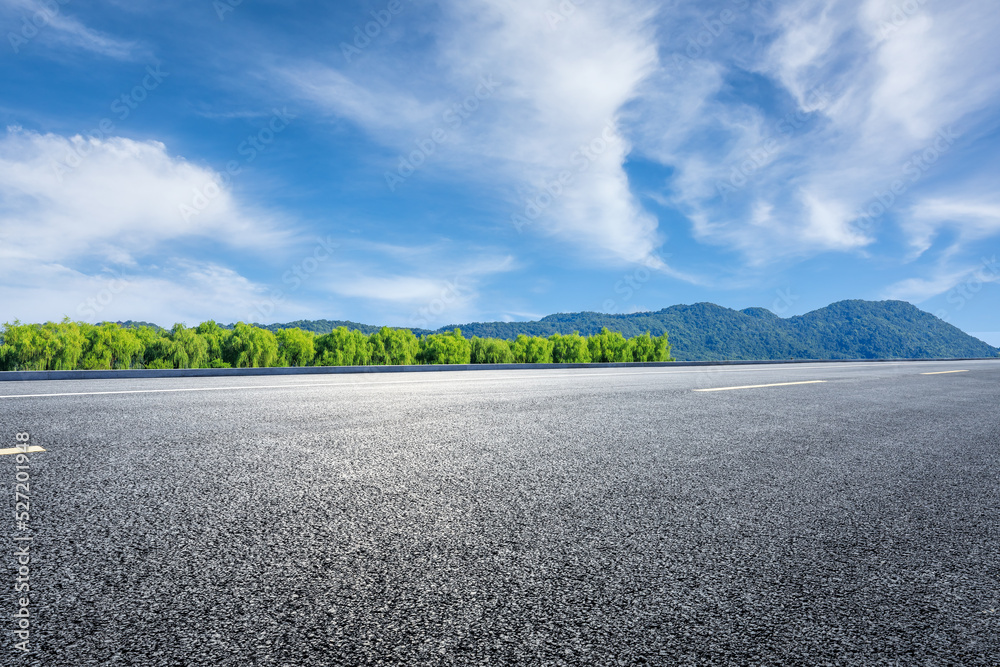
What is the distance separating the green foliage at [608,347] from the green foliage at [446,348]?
1733 cm

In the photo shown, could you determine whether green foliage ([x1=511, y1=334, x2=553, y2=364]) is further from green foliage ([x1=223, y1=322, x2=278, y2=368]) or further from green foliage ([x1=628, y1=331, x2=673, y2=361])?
green foliage ([x1=223, y1=322, x2=278, y2=368])

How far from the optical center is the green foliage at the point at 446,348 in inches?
2665

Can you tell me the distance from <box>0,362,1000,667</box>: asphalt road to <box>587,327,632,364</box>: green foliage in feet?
221

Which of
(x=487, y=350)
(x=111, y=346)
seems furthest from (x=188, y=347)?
(x=487, y=350)

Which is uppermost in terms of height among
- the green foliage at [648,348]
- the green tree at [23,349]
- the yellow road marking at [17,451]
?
the green foliage at [648,348]

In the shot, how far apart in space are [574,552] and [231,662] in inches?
48.1

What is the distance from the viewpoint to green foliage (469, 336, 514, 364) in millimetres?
69688

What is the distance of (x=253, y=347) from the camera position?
37594 mm

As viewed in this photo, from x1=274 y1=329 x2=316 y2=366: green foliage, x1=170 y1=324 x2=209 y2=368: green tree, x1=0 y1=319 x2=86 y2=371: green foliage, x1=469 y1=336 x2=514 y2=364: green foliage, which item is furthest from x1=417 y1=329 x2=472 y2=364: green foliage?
x1=0 y1=319 x2=86 y2=371: green foliage

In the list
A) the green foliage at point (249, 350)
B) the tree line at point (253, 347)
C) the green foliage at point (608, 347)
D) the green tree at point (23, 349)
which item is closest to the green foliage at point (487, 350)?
the tree line at point (253, 347)

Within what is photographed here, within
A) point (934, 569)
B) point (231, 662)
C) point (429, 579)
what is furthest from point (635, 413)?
point (231, 662)

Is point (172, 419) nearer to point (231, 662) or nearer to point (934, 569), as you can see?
point (231, 662)

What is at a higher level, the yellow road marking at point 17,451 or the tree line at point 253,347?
the tree line at point 253,347

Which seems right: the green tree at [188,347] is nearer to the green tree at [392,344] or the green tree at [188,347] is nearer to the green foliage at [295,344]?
the green foliage at [295,344]
